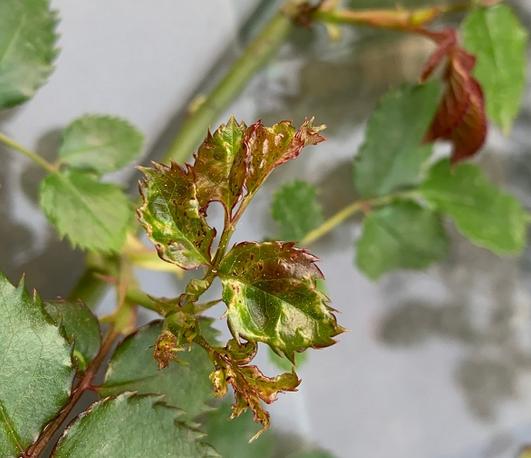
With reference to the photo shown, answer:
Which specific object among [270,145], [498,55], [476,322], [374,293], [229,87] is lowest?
[476,322]

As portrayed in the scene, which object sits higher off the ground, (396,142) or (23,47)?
(23,47)

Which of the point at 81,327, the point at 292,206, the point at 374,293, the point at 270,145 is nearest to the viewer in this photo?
the point at 270,145

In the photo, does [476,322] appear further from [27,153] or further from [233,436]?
[27,153]

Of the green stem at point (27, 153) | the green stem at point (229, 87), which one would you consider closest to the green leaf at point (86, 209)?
the green stem at point (27, 153)

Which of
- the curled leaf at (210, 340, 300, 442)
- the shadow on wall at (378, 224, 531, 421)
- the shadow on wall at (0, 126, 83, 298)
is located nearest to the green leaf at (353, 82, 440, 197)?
the shadow on wall at (378, 224, 531, 421)

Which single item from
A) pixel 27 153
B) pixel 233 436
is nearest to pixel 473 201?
pixel 233 436

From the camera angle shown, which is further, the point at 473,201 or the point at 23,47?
the point at 473,201

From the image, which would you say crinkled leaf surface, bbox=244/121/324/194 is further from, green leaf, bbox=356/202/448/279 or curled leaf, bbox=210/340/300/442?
green leaf, bbox=356/202/448/279
